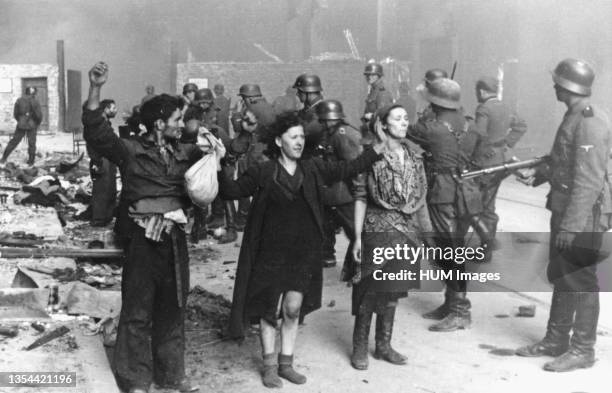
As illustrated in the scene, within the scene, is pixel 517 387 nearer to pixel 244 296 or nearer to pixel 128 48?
pixel 244 296

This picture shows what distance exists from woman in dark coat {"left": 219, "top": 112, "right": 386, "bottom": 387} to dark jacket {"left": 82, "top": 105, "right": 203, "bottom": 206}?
342mm

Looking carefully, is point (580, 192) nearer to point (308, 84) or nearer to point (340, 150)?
point (340, 150)

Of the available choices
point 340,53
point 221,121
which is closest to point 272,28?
point 340,53

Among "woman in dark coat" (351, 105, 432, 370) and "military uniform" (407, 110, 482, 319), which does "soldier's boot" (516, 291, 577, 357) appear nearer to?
"military uniform" (407, 110, 482, 319)

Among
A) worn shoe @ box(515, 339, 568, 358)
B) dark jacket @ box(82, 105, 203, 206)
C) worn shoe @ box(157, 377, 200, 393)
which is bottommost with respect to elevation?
worn shoe @ box(157, 377, 200, 393)

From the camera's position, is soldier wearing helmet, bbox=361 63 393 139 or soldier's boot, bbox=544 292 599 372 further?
soldier wearing helmet, bbox=361 63 393 139

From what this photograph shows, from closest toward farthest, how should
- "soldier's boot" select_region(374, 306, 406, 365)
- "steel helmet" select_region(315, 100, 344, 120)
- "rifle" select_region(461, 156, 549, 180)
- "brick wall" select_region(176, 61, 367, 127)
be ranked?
"soldier's boot" select_region(374, 306, 406, 365)
"rifle" select_region(461, 156, 549, 180)
"steel helmet" select_region(315, 100, 344, 120)
"brick wall" select_region(176, 61, 367, 127)

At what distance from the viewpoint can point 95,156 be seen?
9.60 meters

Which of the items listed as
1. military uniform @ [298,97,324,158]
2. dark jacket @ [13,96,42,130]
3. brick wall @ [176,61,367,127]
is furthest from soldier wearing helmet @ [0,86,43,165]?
military uniform @ [298,97,324,158]

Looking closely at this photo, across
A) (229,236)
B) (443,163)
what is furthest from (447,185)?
(229,236)

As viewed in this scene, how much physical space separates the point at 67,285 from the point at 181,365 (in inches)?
87.3

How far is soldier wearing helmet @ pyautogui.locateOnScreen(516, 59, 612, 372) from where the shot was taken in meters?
4.87

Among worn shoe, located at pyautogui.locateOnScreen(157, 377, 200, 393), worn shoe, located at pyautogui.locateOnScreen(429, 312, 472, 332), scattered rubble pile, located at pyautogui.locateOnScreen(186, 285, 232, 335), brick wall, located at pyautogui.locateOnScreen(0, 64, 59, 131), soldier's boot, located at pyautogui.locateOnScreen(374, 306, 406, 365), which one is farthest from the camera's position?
brick wall, located at pyautogui.locateOnScreen(0, 64, 59, 131)

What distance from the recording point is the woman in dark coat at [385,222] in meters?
5.01
